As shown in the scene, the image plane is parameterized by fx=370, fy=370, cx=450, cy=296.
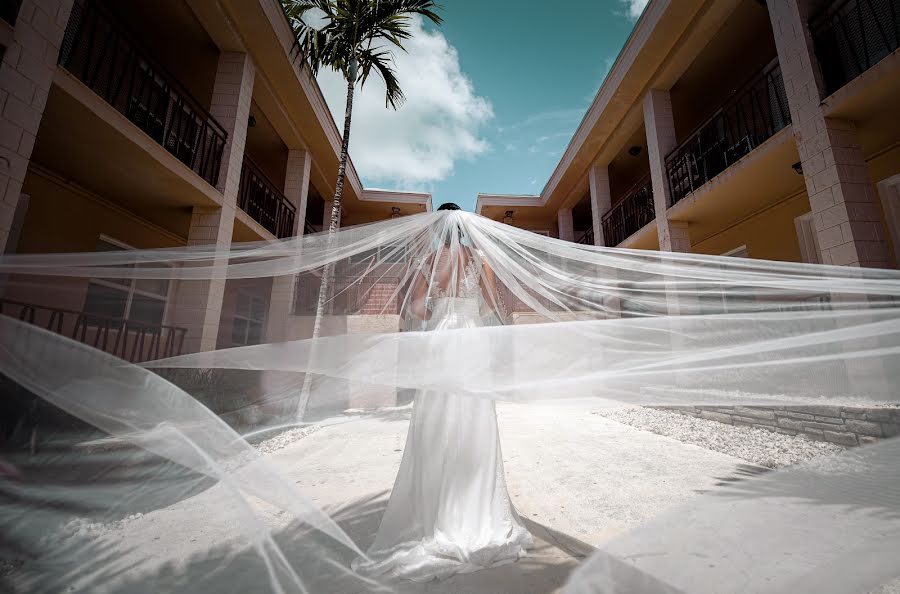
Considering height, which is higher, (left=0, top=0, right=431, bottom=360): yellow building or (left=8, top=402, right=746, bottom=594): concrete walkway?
(left=0, top=0, right=431, bottom=360): yellow building

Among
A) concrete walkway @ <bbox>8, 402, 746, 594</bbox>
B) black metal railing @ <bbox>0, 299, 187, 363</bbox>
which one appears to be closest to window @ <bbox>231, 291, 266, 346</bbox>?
black metal railing @ <bbox>0, 299, 187, 363</bbox>

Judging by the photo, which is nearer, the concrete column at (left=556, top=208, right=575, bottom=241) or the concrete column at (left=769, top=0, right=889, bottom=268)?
the concrete column at (left=769, top=0, right=889, bottom=268)

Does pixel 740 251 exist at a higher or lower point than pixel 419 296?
higher

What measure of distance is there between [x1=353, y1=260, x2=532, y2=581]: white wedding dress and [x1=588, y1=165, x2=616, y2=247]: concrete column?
23.8 feet

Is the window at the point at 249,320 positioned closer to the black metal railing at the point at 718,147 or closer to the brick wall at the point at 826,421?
the brick wall at the point at 826,421

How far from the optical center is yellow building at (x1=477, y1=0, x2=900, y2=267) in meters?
3.55

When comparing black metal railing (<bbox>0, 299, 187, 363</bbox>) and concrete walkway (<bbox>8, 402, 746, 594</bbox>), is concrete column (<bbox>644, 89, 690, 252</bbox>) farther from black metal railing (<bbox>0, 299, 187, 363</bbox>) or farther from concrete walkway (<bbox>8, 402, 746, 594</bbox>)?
black metal railing (<bbox>0, 299, 187, 363</bbox>)

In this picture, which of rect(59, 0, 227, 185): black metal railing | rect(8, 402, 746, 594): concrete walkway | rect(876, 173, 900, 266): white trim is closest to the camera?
rect(8, 402, 746, 594): concrete walkway

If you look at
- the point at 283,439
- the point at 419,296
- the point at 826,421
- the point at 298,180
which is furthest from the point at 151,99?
the point at 826,421

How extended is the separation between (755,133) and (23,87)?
25.2 feet

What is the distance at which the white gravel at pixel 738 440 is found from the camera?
3.41 meters

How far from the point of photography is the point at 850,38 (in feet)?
13.4

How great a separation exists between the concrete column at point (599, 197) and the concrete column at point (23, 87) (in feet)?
27.3

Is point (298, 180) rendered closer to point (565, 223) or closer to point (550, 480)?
point (565, 223)
